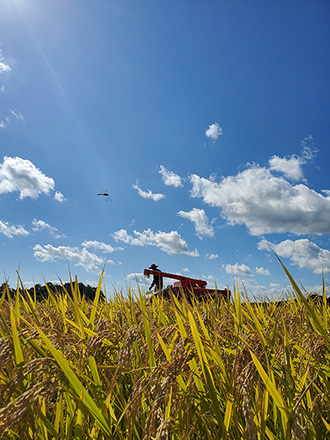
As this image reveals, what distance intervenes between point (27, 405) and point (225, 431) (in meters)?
0.88

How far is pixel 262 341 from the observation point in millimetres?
2002

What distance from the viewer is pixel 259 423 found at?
5.07 feet

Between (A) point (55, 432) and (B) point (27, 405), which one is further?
(A) point (55, 432)

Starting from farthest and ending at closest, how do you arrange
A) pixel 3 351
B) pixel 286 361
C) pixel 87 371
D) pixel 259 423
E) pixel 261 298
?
pixel 261 298 → pixel 286 361 → pixel 87 371 → pixel 259 423 → pixel 3 351

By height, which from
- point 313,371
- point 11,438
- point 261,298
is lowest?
point 11,438

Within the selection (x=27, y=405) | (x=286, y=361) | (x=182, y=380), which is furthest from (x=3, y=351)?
(x=286, y=361)

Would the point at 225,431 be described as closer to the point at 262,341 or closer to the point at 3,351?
the point at 262,341

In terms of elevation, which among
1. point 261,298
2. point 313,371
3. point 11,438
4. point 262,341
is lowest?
point 11,438

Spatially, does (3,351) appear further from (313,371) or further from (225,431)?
(313,371)

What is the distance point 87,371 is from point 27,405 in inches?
35.1

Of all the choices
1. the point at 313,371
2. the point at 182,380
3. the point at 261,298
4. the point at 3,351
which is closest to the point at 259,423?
the point at 182,380

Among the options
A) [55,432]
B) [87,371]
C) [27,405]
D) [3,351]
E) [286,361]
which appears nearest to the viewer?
[27,405]

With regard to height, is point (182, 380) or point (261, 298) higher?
point (261, 298)

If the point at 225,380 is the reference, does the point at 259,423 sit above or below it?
below
